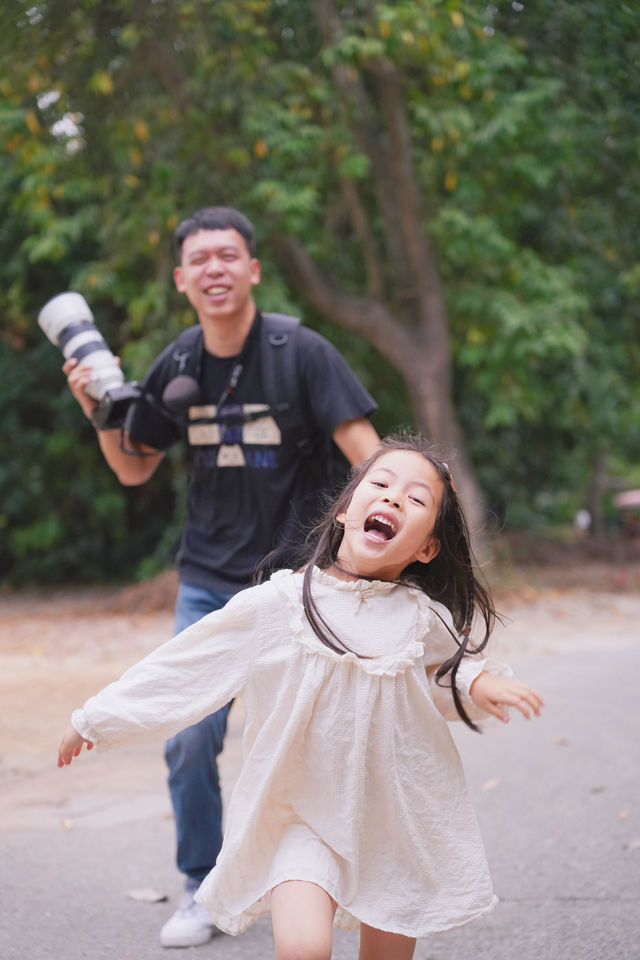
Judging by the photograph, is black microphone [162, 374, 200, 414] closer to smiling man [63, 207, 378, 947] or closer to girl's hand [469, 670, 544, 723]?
smiling man [63, 207, 378, 947]

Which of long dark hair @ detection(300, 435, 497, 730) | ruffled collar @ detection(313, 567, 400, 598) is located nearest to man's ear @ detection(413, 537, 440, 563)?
long dark hair @ detection(300, 435, 497, 730)

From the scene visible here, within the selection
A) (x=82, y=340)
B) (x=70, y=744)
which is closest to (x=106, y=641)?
(x=82, y=340)

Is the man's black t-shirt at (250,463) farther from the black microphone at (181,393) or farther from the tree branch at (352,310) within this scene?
the tree branch at (352,310)

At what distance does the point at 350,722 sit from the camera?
256 centimetres

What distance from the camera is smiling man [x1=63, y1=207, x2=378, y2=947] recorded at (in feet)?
11.6

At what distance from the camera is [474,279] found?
1242 centimetres

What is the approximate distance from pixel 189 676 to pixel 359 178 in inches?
390

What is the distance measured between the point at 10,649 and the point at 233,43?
5789mm

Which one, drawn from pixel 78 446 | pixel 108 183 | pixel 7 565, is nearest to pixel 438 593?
pixel 108 183

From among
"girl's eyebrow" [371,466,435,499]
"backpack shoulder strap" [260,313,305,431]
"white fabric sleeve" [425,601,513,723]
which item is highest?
"girl's eyebrow" [371,466,435,499]

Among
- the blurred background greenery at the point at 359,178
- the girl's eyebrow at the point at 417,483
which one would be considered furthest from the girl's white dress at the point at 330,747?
the blurred background greenery at the point at 359,178

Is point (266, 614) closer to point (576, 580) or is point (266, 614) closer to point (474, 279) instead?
point (474, 279)

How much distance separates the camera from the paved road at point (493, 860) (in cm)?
350

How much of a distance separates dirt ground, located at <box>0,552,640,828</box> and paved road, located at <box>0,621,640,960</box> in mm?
59
